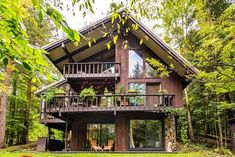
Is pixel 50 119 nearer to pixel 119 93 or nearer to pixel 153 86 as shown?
pixel 119 93

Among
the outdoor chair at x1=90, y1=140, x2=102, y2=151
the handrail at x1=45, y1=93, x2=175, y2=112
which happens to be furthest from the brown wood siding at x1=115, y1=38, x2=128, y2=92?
the outdoor chair at x1=90, y1=140, x2=102, y2=151

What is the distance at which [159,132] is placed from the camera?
15.6 m

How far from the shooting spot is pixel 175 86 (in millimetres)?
16203

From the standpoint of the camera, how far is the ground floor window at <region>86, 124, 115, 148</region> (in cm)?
1603

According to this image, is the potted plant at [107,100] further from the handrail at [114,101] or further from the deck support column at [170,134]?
the deck support column at [170,134]

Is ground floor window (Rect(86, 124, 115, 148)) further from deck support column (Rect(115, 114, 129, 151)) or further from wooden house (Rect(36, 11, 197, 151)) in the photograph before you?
deck support column (Rect(115, 114, 129, 151))

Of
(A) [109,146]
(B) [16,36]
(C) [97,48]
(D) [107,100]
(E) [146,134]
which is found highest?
(C) [97,48]

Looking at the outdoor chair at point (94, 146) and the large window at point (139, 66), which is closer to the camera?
the outdoor chair at point (94, 146)

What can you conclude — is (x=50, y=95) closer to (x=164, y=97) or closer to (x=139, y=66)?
(x=139, y=66)

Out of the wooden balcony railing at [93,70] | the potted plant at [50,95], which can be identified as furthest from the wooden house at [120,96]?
the potted plant at [50,95]

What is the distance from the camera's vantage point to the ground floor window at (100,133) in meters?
16.0

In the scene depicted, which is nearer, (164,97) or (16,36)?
(16,36)

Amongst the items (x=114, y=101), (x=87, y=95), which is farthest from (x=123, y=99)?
(x=87, y=95)

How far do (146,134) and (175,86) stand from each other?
3.34 meters
